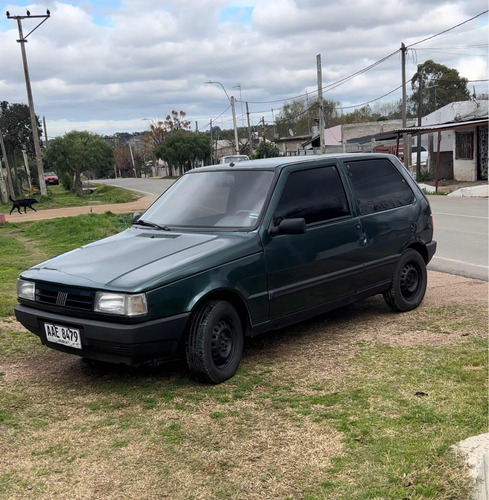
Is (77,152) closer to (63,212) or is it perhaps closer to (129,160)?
(63,212)

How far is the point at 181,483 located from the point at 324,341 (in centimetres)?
262

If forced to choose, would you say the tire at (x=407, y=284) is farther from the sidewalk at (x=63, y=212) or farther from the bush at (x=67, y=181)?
the bush at (x=67, y=181)

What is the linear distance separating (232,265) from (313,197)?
124cm

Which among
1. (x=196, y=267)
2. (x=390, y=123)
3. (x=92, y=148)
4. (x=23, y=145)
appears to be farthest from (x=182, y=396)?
(x=390, y=123)

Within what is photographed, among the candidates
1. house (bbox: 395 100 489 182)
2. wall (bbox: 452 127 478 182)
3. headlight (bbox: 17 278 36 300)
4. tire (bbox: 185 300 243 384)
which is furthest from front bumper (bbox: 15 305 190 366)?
wall (bbox: 452 127 478 182)

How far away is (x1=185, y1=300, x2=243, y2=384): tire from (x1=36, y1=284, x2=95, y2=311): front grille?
733 mm

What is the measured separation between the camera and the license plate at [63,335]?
13.6 ft

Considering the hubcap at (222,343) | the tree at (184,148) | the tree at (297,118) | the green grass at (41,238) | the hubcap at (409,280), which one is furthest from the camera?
the tree at (297,118)

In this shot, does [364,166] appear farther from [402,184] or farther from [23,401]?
[23,401]

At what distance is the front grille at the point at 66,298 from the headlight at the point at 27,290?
0.20 ft

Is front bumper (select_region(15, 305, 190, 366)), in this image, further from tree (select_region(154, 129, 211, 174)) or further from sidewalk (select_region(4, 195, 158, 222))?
tree (select_region(154, 129, 211, 174))

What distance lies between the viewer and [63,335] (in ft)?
13.9

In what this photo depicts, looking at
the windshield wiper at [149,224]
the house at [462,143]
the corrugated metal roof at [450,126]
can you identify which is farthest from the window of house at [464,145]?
the windshield wiper at [149,224]

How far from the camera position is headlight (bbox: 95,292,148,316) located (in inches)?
155
